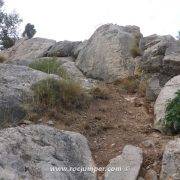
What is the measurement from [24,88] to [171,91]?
2880mm

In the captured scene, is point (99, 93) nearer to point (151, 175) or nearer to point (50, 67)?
point (50, 67)

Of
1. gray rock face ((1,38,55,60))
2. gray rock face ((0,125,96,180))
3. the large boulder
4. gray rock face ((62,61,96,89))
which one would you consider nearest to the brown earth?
gray rock face ((0,125,96,180))

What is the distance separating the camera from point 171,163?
23.0ft

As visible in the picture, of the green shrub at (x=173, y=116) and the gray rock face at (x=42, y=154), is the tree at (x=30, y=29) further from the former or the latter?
the gray rock face at (x=42, y=154)

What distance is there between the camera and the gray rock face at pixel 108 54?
12.4 meters

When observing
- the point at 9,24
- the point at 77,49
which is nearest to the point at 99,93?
the point at 77,49

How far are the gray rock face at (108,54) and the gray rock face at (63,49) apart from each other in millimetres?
1361

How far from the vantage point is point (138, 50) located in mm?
12695

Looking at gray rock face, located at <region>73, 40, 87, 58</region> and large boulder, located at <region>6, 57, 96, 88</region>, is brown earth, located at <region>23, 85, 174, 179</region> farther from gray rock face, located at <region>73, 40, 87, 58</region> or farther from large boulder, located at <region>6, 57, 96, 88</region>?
gray rock face, located at <region>73, 40, 87, 58</region>

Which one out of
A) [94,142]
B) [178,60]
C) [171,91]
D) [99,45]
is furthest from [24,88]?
[99,45]

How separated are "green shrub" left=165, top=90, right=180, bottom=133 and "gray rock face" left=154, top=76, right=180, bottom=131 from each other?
202 millimetres

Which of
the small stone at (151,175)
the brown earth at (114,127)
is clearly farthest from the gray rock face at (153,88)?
the small stone at (151,175)

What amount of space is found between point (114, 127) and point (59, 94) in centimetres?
133

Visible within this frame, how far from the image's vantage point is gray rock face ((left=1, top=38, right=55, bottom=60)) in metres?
16.2
